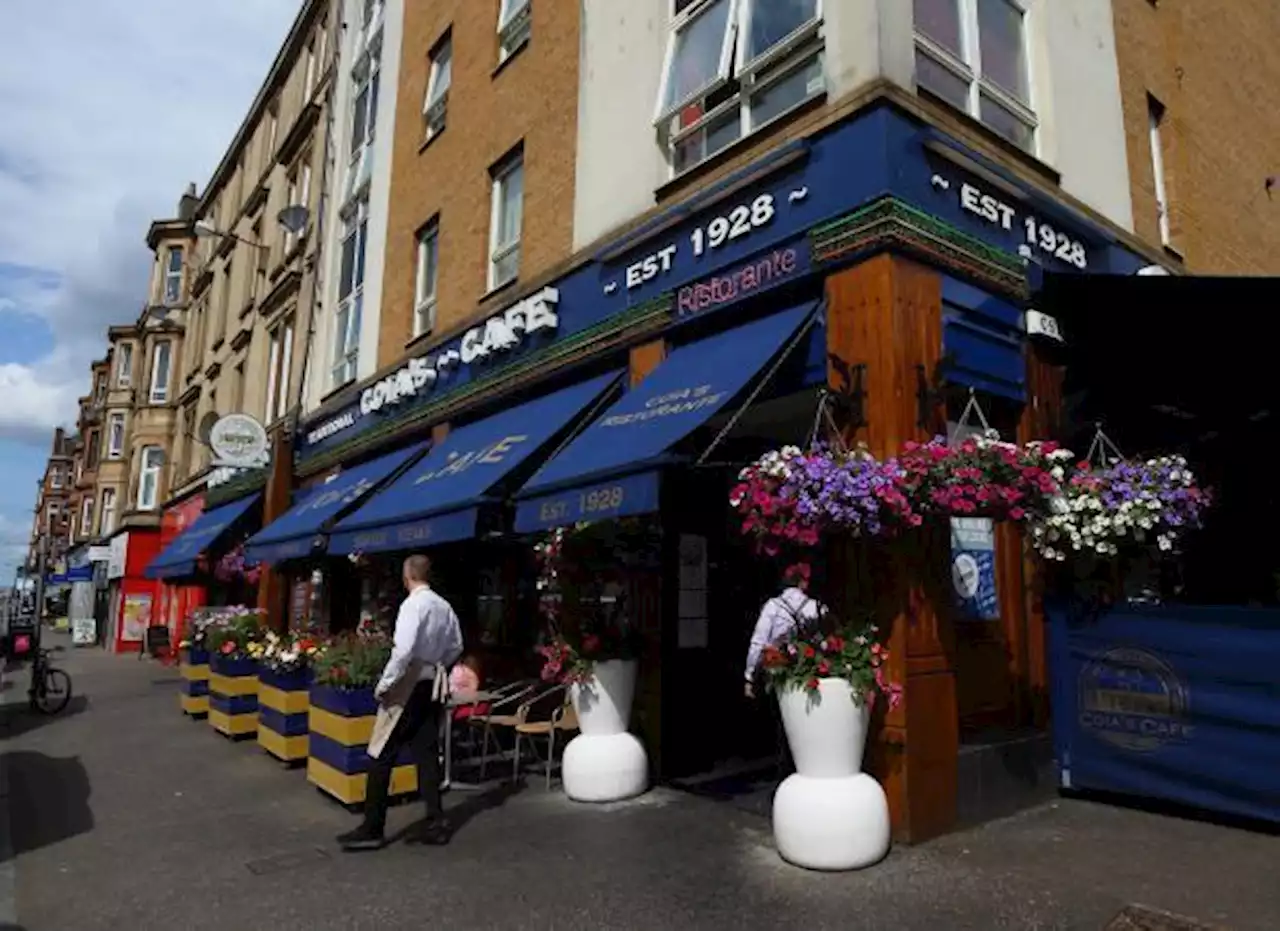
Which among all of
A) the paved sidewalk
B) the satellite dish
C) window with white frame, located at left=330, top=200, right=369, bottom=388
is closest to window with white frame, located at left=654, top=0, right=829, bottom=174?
the paved sidewalk

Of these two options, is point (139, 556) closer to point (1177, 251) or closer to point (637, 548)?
point (637, 548)

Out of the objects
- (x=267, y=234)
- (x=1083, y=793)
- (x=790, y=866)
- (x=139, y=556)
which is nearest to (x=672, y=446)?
(x=790, y=866)

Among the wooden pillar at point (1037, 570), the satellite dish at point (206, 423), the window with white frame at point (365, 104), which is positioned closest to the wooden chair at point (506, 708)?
the wooden pillar at point (1037, 570)

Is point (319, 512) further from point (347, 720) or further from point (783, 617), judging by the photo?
point (783, 617)

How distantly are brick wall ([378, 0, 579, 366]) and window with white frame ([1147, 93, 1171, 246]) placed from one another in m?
6.73

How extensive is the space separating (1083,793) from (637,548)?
3850 millimetres

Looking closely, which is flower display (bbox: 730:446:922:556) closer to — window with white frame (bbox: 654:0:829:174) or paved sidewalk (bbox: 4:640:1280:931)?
paved sidewalk (bbox: 4:640:1280:931)

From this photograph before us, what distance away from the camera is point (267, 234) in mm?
21516

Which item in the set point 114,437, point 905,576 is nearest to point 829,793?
point 905,576

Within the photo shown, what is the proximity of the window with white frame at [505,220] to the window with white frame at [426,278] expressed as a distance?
161 cm

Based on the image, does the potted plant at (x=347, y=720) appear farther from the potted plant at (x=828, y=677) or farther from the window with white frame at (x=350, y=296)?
the window with white frame at (x=350, y=296)

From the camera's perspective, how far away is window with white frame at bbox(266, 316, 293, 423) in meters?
18.4

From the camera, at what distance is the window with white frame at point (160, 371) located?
3169 centimetres

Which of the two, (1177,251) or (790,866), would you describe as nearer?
(790,866)
